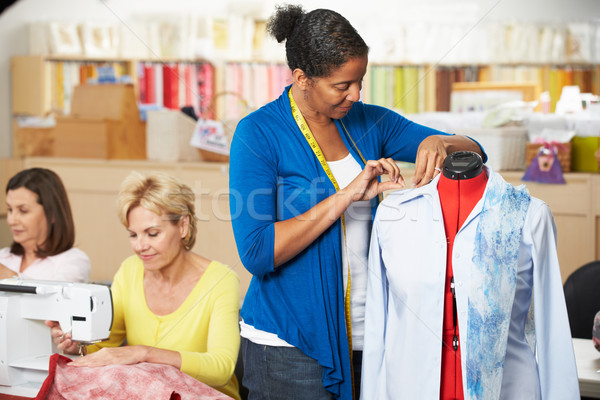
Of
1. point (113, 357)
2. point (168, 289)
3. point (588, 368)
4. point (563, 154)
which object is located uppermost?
point (563, 154)

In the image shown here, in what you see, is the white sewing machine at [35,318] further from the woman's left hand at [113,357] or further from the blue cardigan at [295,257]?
the blue cardigan at [295,257]

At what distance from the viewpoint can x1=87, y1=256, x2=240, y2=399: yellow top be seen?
1936 millimetres

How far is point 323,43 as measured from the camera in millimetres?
1460

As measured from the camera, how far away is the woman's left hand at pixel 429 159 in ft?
5.19

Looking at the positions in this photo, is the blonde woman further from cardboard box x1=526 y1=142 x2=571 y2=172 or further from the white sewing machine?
cardboard box x1=526 y1=142 x2=571 y2=172

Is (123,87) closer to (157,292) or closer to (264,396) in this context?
(157,292)

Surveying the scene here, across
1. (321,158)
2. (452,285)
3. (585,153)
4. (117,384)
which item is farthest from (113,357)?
(585,153)

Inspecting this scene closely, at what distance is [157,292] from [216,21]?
3879 mm

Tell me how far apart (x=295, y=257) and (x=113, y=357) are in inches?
22.3

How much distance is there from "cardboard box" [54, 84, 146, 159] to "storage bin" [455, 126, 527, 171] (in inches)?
85.6

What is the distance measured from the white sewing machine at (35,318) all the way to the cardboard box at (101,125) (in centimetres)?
261

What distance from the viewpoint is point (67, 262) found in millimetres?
2541

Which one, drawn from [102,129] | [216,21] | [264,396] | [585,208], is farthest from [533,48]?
[264,396]

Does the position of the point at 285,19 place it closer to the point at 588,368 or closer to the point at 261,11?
the point at 588,368
